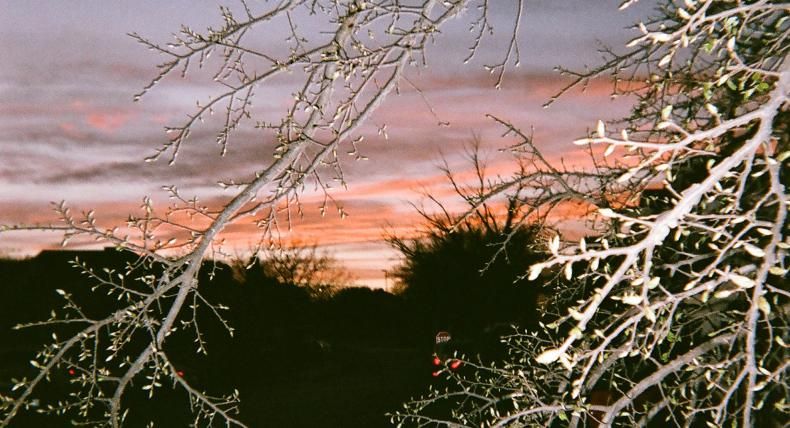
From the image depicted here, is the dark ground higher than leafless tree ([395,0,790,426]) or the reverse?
the reverse

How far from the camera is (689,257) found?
171 inches

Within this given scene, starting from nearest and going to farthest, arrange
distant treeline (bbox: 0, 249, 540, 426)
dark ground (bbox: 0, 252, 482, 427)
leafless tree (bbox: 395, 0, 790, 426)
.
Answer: leafless tree (bbox: 395, 0, 790, 426) < dark ground (bbox: 0, 252, 482, 427) < distant treeline (bbox: 0, 249, 540, 426)

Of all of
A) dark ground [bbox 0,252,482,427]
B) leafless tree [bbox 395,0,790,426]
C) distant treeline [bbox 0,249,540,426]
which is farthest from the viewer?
distant treeline [bbox 0,249,540,426]

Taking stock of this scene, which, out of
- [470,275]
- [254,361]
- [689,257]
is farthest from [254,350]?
[689,257]

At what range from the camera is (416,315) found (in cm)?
3008

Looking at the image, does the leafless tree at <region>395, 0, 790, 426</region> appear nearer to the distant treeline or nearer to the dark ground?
the distant treeline

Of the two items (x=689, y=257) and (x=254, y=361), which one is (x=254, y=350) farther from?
(x=689, y=257)

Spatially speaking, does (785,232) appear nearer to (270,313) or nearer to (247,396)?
Answer: (247,396)

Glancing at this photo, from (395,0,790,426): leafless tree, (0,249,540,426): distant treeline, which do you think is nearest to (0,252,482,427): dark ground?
(0,249,540,426): distant treeline

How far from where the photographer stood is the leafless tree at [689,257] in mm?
1980

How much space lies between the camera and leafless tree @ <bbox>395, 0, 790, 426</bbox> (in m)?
1.98

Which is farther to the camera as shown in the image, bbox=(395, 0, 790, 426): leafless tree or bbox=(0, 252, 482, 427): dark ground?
bbox=(0, 252, 482, 427): dark ground

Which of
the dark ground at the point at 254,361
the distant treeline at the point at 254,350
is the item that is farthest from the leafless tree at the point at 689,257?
the dark ground at the point at 254,361

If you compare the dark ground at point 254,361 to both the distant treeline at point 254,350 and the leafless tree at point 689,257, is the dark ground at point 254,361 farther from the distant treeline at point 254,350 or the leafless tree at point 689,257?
the leafless tree at point 689,257
